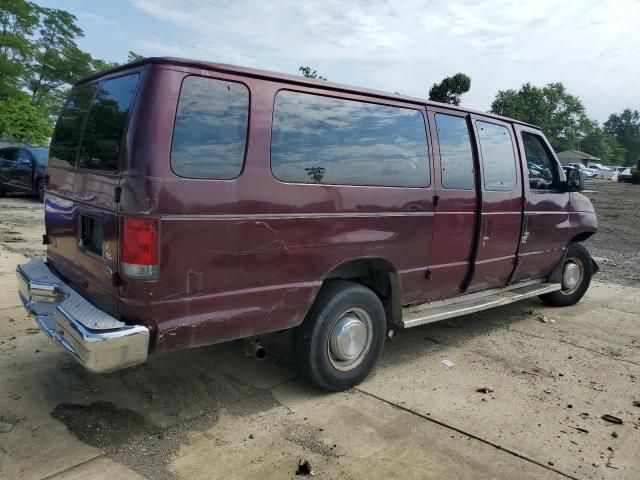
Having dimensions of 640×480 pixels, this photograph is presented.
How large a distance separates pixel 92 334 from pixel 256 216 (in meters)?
1.14

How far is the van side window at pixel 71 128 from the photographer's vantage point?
12.3 ft

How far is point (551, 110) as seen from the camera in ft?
311

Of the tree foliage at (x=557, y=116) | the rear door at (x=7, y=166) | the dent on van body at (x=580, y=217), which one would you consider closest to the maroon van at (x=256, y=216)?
the dent on van body at (x=580, y=217)

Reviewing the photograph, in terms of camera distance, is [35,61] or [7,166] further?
[35,61]

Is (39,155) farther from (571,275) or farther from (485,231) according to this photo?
→ (571,275)

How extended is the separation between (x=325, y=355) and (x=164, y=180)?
1710 millimetres

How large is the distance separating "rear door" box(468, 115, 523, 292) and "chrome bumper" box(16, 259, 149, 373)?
3.19 metres

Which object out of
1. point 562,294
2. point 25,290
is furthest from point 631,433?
point 25,290

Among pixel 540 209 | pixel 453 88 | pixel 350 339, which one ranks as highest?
pixel 453 88

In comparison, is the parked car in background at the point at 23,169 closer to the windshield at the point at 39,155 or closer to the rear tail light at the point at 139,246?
the windshield at the point at 39,155

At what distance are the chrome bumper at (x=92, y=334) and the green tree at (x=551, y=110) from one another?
8692 cm

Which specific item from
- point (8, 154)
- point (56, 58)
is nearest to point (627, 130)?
point (56, 58)

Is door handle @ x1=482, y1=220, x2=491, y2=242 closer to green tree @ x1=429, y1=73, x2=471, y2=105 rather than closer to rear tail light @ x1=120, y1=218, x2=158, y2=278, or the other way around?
rear tail light @ x1=120, y1=218, x2=158, y2=278

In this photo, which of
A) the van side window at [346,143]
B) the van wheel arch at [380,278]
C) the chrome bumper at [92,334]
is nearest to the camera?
the chrome bumper at [92,334]
